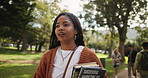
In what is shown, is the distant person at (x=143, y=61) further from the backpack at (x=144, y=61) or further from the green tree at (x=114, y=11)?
the green tree at (x=114, y=11)

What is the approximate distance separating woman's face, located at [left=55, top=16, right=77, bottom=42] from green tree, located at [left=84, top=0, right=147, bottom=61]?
21026 mm

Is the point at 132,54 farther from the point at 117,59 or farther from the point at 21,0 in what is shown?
the point at 21,0

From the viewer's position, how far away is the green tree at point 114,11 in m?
22.5

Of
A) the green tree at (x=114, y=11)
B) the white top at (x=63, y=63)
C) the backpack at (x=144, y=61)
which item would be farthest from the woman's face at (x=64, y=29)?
the green tree at (x=114, y=11)

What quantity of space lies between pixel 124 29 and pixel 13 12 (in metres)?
16.3

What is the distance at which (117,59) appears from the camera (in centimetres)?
1041

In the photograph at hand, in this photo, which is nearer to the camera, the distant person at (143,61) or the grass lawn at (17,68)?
the distant person at (143,61)

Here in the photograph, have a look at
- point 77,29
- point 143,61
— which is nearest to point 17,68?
point 143,61

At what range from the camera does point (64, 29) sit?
1.80 metres

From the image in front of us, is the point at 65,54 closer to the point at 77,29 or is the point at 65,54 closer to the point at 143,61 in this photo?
the point at 77,29

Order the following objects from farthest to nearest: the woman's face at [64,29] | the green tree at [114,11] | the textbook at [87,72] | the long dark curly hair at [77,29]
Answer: the green tree at [114,11] → the long dark curly hair at [77,29] → the woman's face at [64,29] → the textbook at [87,72]

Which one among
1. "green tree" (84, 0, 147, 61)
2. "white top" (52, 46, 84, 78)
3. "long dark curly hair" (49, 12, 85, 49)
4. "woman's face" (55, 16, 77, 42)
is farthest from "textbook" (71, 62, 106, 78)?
"green tree" (84, 0, 147, 61)

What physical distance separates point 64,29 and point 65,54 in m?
0.27

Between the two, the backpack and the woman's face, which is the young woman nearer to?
the woman's face
